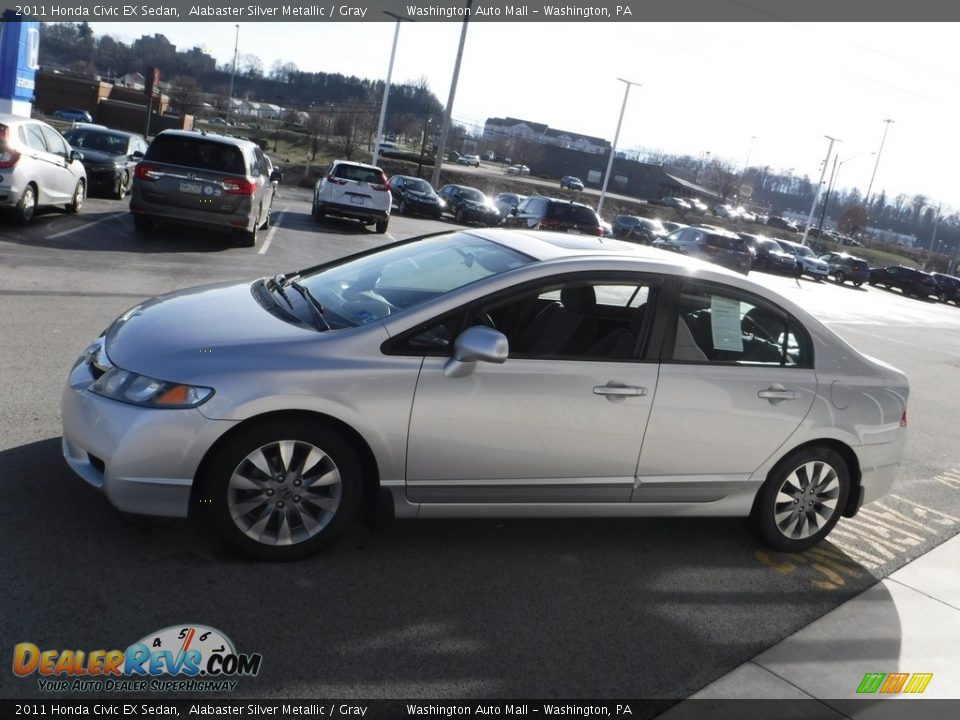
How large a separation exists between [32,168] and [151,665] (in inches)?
463

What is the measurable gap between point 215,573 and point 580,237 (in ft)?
9.20

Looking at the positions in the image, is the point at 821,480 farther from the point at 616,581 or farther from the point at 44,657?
the point at 44,657

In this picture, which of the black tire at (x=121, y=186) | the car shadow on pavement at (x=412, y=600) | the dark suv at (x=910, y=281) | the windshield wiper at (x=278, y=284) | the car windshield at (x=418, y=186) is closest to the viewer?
the car shadow on pavement at (x=412, y=600)

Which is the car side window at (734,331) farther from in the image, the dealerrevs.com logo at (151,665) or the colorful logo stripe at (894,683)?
the dealerrevs.com logo at (151,665)

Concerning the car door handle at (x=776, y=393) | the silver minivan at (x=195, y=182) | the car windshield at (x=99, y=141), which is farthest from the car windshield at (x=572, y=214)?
the car door handle at (x=776, y=393)

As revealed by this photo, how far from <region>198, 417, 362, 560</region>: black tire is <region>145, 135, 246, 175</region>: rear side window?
1113 cm

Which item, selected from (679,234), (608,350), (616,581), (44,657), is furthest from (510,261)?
(679,234)

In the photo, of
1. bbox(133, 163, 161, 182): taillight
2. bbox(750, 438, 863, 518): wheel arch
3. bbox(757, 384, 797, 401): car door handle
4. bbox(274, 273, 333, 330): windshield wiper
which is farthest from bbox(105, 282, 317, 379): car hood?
bbox(133, 163, 161, 182): taillight

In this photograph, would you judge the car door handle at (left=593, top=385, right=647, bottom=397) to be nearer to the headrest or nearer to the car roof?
the headrest

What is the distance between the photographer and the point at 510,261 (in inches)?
177

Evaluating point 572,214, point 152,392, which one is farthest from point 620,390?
point 572,214

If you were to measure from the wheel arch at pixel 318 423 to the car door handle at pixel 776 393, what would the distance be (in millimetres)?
2120

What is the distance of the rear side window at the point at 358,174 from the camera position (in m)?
21.8

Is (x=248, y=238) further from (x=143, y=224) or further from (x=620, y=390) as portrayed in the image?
(x=620, y=390)
